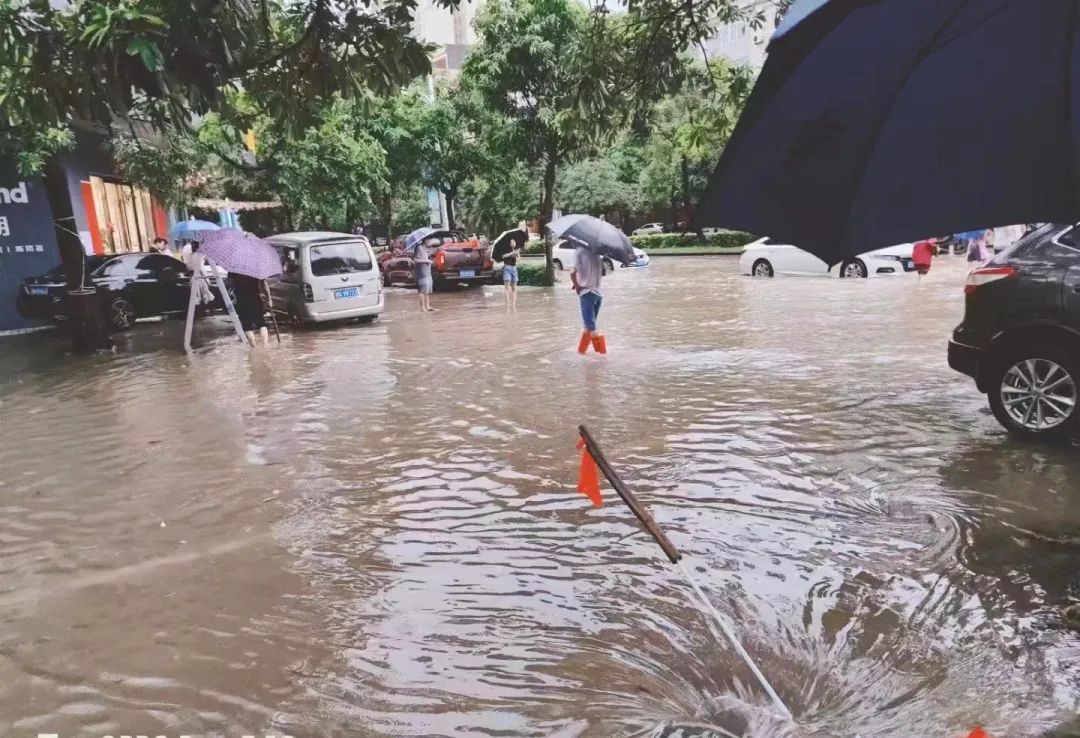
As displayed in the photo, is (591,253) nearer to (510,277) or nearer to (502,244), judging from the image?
(510,277)

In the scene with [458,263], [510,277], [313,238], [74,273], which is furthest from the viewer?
[458,263]

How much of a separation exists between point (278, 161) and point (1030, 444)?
16632 millimetres

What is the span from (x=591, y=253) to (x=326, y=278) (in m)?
6.40

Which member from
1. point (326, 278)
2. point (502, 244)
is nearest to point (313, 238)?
point (326, 278)

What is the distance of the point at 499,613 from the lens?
13.4 feet

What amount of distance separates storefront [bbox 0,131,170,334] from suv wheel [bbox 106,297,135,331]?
5.18ft

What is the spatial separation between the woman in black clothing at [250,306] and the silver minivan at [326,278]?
1.48 metres

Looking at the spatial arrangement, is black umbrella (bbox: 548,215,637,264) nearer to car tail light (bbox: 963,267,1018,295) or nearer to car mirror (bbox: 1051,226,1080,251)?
car tail light (bbox: 963,267,1018,295)

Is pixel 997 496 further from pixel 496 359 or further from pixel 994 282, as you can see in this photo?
pixel 496 359

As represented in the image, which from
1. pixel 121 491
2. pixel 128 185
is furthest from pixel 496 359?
pixel 128 185

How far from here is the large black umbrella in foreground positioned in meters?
2.03

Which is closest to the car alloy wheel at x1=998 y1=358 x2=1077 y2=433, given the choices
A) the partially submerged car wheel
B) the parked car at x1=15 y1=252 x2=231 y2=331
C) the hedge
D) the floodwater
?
the floodwater

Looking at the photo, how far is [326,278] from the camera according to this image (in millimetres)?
15180

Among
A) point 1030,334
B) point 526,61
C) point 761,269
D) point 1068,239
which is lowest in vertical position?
point 761,269
